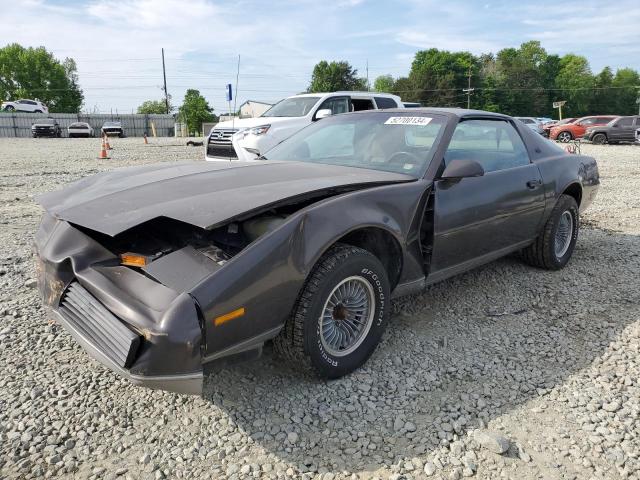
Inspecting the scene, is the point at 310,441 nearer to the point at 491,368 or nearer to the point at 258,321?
the point at 258,321

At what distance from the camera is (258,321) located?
218 centimetres

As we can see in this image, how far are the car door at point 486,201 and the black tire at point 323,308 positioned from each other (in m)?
0.61

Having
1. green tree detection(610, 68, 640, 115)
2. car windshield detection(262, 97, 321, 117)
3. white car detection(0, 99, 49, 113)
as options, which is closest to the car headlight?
car windshield detection(262, 97, 321, 117)

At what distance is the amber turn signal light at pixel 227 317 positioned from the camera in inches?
79.2

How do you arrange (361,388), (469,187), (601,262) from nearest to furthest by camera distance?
(361,388) < (469,187) < (601,262)

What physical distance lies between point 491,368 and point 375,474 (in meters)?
1.17

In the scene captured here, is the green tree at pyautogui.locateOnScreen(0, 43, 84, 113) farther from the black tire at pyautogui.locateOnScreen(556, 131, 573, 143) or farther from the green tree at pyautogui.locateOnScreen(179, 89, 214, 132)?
the black tire at pyautogui.locateOnScreen(556, 131, 573, 143)

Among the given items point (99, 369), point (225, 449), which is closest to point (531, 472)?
point (225, 449)

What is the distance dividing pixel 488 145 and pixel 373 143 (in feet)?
3.21

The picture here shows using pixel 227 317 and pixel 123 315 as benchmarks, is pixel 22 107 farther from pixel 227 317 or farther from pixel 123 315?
pixel 227 317

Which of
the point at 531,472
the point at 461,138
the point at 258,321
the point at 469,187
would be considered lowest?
the point at 531,472

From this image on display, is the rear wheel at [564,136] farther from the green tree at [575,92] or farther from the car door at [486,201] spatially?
the green tree at [575,92]

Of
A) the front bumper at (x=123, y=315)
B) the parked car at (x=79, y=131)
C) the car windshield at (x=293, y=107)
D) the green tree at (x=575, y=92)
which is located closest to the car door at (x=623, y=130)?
the car windshield at (x=293, y=107)

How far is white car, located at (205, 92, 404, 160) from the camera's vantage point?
922cm
